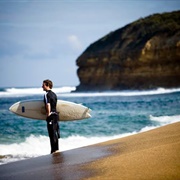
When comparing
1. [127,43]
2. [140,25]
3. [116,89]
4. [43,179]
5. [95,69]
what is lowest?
[43,179]

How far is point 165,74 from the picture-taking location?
48000 millimetres

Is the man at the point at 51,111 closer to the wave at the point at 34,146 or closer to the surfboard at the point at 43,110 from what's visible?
the wave at the point at 34,146

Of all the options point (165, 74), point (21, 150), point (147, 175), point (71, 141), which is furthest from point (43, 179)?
point (165, 74)

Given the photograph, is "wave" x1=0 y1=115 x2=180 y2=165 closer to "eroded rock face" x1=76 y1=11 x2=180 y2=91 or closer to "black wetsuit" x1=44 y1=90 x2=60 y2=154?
"black wetsuit" x1=44 y1=90 x2=60 y2=154

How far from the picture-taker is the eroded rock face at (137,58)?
4747cm

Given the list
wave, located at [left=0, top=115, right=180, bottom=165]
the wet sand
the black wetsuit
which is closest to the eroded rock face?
wave, located at [left=0, top=115, right=180, bottom=165]

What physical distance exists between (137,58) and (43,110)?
4293cm

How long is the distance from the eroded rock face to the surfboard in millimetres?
40301

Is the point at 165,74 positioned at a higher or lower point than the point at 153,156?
higher

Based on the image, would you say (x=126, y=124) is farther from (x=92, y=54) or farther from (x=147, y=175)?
(x=92, y=54)

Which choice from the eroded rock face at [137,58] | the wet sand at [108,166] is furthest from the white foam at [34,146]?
the eroded rock face at [137,58]

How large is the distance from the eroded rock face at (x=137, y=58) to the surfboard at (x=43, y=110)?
40301 millimetres

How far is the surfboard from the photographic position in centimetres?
739

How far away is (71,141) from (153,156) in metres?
5.71
